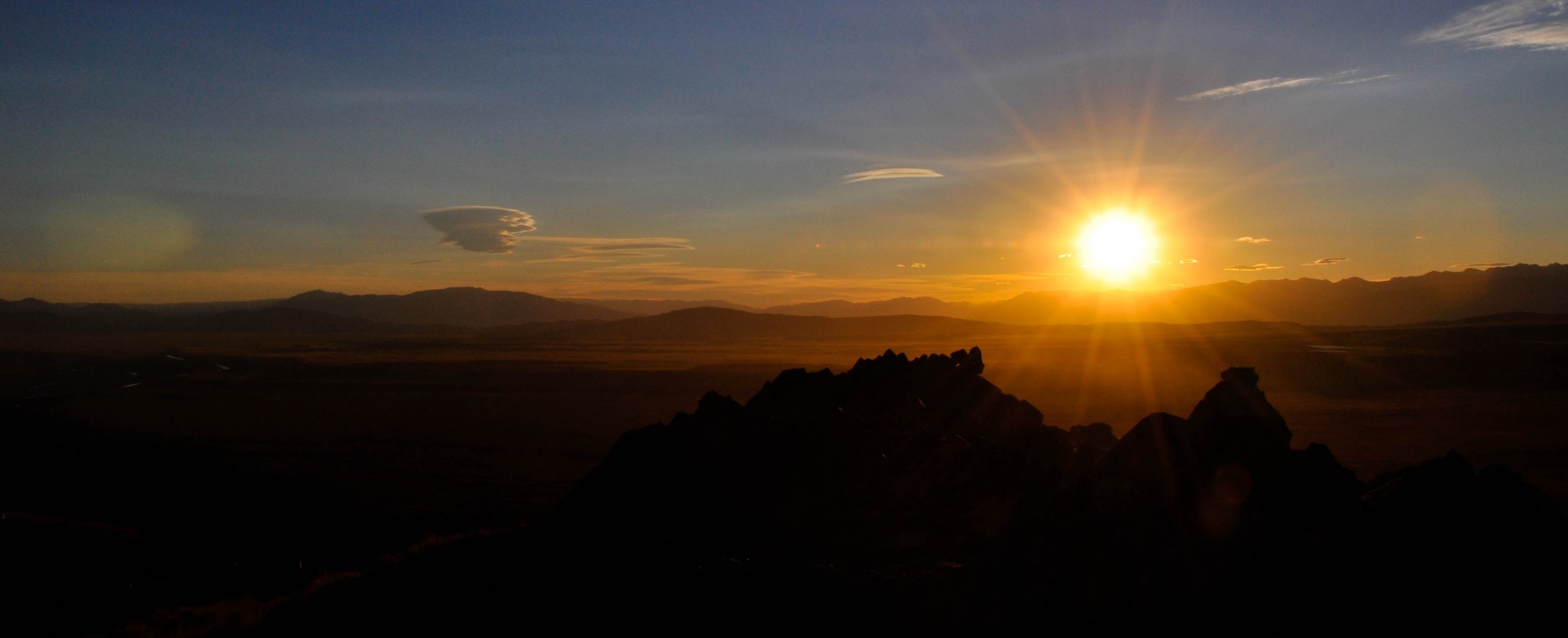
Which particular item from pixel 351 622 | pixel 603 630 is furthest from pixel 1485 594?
pixel 351 622

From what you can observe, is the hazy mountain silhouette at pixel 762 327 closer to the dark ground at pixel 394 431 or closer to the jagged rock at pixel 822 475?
the dark ground at pixel 394 431

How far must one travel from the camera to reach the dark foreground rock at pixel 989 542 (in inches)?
269

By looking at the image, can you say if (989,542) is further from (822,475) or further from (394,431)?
(394,431)

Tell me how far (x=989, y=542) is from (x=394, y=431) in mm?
32331

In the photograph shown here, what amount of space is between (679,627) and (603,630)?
672 mm

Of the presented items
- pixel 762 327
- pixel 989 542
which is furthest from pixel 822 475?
pixel 762 327

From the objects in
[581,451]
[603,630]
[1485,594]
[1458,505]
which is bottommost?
[581,451]

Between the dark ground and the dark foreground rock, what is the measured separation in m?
3.52

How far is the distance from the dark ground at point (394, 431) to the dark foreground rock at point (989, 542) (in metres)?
3.52

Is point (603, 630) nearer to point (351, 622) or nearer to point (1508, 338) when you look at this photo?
point (351, 622)

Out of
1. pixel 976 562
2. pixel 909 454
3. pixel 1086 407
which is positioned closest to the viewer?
pixel 976 562

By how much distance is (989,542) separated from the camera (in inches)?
408

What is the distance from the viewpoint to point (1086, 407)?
41938mm

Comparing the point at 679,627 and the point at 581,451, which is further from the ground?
the point at 679,627
